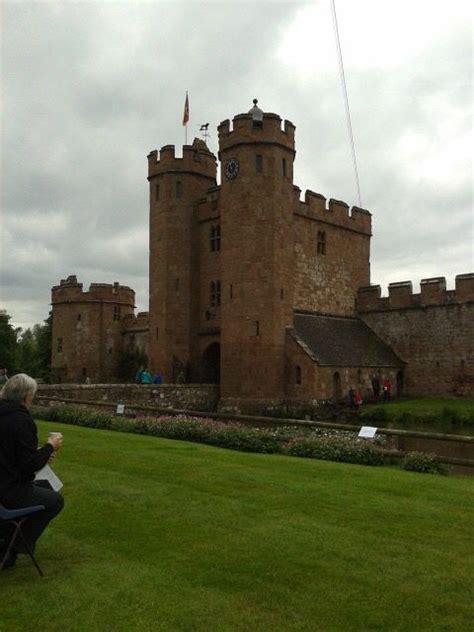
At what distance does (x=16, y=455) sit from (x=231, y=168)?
27.4 metres

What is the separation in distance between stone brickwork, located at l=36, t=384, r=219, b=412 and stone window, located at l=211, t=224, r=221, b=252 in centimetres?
788

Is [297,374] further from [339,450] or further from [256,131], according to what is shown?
[339,450]

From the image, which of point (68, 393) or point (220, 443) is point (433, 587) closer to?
point (220, 443)

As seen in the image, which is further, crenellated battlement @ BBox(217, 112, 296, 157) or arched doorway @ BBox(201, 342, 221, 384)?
arched doorway @ BBox(201, 342, 221, 384)

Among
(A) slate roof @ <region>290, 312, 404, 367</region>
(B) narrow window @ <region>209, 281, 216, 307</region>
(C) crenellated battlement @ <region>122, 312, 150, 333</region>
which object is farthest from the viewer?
(C) crenellated battlement @ <region>122, 312, 150, 333</region>

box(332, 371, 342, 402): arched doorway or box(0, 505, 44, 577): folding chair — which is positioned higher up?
box(332, 371, 342, 402): arched doorway

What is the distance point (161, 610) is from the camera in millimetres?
4852

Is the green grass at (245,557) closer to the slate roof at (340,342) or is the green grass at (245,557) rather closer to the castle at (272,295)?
the castle at (272,295)

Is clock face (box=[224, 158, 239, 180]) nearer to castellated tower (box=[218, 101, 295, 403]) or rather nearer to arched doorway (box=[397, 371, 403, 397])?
castellated tower (box=[218, 101, 295, 403])

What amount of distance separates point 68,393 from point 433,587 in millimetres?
22267

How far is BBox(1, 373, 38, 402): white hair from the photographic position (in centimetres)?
569

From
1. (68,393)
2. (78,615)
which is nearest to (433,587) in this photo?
(78,615)

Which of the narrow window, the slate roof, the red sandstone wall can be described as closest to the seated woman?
the slate roof

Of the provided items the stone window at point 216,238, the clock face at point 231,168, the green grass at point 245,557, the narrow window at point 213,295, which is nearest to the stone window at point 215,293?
the narrow window at point 213,295
